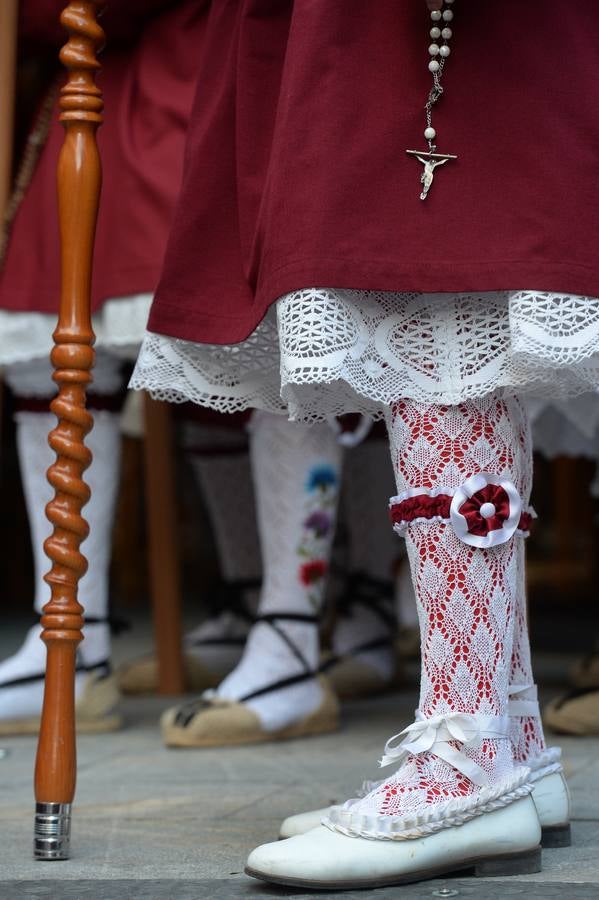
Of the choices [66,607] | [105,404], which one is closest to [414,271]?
[66,607]

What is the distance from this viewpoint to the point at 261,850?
1055 millimetres

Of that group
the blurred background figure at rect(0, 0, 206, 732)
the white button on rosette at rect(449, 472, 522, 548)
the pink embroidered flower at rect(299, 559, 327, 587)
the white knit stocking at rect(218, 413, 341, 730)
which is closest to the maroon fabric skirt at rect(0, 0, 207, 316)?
the blurred background figure at rect(0, 0, 206, 732)

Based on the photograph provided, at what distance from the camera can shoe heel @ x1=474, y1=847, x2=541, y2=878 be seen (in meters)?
1.11

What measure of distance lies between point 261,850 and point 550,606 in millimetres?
3328

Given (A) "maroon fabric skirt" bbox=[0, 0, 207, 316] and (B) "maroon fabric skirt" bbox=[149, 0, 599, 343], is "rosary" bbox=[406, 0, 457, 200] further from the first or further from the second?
(A) "maroon fabric skirt" bbox=[0, 0, 207, 316]

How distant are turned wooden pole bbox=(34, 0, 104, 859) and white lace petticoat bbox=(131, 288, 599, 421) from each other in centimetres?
7

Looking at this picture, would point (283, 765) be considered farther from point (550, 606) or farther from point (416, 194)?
point (550, 606)

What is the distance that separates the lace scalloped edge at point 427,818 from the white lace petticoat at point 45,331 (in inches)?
35.8

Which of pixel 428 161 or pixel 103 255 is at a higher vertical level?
pixel 103 255

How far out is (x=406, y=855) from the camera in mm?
1065

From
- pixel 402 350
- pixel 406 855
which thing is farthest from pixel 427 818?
pixel 402 350

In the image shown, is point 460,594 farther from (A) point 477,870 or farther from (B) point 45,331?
(B) point 45,331

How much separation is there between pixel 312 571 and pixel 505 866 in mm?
833

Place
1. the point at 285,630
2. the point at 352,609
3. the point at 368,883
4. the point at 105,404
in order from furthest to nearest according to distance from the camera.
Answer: the point at 352,609 < the point at 105,404 < the point at 285,630 < the point at 368,883
